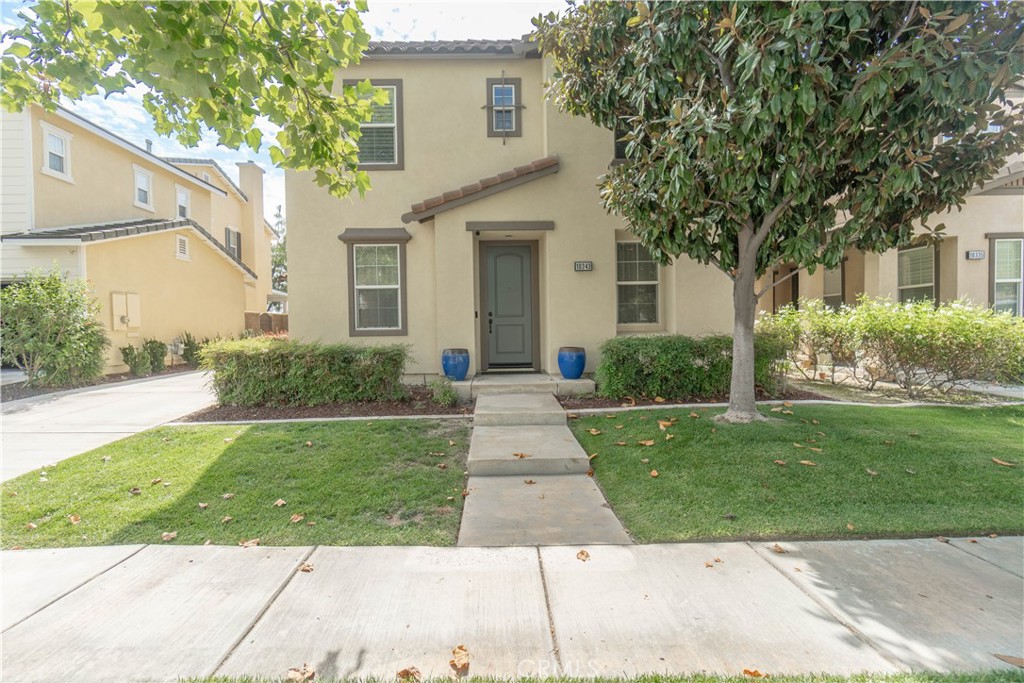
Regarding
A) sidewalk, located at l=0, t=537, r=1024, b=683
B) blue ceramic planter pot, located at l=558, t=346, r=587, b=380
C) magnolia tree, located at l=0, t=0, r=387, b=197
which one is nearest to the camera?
sidewalk, located at l=0, t=537, r=1024, b=683

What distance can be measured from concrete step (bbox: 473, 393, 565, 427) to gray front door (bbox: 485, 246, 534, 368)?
2301 millimetres

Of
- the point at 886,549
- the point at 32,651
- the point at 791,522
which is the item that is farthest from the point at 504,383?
the point at 32,651

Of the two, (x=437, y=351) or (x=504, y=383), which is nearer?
(x=504, y=383)

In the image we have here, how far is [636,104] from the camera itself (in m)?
5.07

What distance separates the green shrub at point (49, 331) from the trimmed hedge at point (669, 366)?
36.1 ft

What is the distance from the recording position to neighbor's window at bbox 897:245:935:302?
11.0 meters

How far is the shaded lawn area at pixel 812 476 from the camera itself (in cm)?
368

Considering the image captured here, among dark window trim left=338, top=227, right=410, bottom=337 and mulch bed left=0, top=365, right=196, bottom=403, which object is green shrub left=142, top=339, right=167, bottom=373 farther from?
dark window trim left=338, top=227, right=410, bottom=337

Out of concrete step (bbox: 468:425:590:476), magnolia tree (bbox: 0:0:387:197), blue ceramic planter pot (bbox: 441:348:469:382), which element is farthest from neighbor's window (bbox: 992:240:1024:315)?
magnolia tree (bbox: 0:0:387:197)

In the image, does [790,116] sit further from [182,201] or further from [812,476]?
[182,201]

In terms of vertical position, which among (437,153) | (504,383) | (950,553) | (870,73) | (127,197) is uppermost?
(127,197)

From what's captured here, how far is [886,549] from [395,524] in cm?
357

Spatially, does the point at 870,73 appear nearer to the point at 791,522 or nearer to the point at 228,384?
the point at 791,522

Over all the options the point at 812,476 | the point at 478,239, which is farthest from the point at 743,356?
the point at 478,239
